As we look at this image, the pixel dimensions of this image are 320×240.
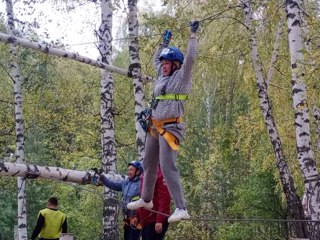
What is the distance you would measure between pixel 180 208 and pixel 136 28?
574cm

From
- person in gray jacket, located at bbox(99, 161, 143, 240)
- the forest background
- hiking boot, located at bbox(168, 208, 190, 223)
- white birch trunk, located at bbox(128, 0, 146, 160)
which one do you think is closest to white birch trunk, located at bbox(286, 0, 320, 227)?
the forest background

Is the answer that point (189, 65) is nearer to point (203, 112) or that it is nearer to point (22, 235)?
point (22, 235)

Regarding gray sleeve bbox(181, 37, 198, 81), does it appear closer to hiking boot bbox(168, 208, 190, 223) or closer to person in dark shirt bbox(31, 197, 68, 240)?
hiking boot bbox(168, 208, 190, 223)

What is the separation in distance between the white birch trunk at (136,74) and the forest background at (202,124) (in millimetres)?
220

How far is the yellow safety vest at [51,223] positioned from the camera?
26.7ft

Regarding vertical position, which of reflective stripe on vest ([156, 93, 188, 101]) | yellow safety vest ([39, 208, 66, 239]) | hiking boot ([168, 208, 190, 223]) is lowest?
hiking boot ([168, 208, 190, 223])

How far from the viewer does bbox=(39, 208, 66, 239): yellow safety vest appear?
8148 mm

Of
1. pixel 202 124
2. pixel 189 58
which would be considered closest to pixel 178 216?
pixel 189 58

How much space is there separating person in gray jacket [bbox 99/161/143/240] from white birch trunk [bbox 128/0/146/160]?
2.95 meters

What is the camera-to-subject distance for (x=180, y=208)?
491 cm

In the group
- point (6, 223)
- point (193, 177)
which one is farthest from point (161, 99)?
point (193, 177)

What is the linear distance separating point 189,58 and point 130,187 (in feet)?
6.82

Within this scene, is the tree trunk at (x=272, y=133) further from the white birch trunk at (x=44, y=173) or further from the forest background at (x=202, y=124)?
the white birch trunk at (x=44, y=173)

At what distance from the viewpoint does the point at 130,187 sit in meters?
6.18
